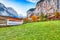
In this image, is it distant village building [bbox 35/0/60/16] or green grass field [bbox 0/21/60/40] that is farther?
distant village building [bbox 35/0/60/16]

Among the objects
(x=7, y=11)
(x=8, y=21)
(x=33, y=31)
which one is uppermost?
(x=7, y=11)

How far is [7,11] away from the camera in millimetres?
3248

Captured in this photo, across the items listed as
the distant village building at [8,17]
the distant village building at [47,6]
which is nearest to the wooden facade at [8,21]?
the distant village building at [8,17]

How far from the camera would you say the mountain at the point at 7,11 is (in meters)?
3.18

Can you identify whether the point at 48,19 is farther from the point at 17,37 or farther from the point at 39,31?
the point at 17,37

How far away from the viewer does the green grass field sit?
293cm

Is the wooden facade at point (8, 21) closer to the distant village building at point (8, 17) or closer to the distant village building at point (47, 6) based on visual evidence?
the distant village building at point (8, 17)

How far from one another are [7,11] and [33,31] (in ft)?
2.24

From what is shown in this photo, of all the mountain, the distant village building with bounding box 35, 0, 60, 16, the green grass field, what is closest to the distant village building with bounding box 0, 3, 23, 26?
the mountain

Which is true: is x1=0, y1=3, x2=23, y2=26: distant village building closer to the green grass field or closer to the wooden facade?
the wooden facade

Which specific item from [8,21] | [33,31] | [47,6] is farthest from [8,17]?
[47,6]

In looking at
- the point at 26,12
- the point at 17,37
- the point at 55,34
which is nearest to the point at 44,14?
the point at 26,12

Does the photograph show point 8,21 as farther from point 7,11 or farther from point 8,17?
point 7,11

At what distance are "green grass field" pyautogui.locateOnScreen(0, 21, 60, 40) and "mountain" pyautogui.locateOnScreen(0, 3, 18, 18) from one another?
27 cm
